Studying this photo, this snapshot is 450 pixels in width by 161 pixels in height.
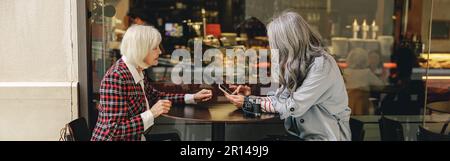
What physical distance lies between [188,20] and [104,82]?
666cm

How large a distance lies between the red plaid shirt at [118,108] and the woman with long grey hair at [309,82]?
939 mm

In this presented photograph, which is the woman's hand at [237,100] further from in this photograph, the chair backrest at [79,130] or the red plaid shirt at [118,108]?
the chair backrest at [79,130]

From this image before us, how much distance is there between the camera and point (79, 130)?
3.51 meters

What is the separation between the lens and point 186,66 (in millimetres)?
6516

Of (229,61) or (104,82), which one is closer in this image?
(104,82)

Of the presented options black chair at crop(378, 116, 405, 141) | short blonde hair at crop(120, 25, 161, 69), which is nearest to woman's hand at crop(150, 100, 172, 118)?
short blonde hair at crop(120, 25, 161, 69)

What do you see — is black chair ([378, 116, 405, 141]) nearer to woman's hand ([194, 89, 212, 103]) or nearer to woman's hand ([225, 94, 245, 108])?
woman's hand ([225, 94, 245, 108])

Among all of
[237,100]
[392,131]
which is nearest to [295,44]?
[237,100]

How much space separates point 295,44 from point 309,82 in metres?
0.26

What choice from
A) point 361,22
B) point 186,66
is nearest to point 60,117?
point 186,66

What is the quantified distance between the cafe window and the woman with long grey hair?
5.27 feet

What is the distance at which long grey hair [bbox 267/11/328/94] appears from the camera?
320cm
